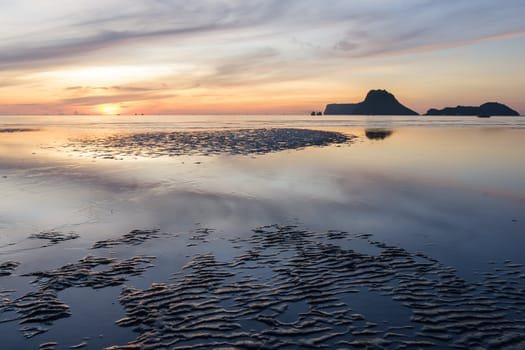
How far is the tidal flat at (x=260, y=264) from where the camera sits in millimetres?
8234

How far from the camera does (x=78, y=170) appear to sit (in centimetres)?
2980

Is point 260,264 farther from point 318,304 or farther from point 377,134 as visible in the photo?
point 377,134

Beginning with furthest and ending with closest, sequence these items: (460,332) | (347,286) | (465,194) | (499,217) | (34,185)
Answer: (34,185) → (465,194) → (499,217) → (347,286) → (460,332)

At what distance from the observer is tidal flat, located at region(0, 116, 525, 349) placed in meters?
8.23

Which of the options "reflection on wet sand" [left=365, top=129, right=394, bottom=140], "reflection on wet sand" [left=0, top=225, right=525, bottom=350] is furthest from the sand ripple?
"reflection on wet sand" [left=365, top=129, right=394, bottom=140]

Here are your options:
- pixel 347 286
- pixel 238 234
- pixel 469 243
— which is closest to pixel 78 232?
pixel 238 234

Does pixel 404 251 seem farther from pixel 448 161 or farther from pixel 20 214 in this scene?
pixel 448 161

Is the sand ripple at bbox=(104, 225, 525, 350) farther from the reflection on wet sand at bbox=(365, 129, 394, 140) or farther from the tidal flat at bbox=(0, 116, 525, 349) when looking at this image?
the reflection on wet sand at bbox=(365, 129, 394, 140)

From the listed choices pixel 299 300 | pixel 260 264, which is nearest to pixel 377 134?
pixel 260 264

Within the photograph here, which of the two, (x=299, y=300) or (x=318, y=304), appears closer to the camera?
(x=318, y=304)

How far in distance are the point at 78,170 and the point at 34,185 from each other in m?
5.97

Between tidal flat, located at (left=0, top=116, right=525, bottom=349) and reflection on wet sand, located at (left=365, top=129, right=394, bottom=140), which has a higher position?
reflection on wet sand, located at (left=365, top=129, right=394, bottom=140)

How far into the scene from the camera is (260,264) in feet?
→ 38.9

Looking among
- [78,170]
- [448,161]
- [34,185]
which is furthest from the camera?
[448,161]
